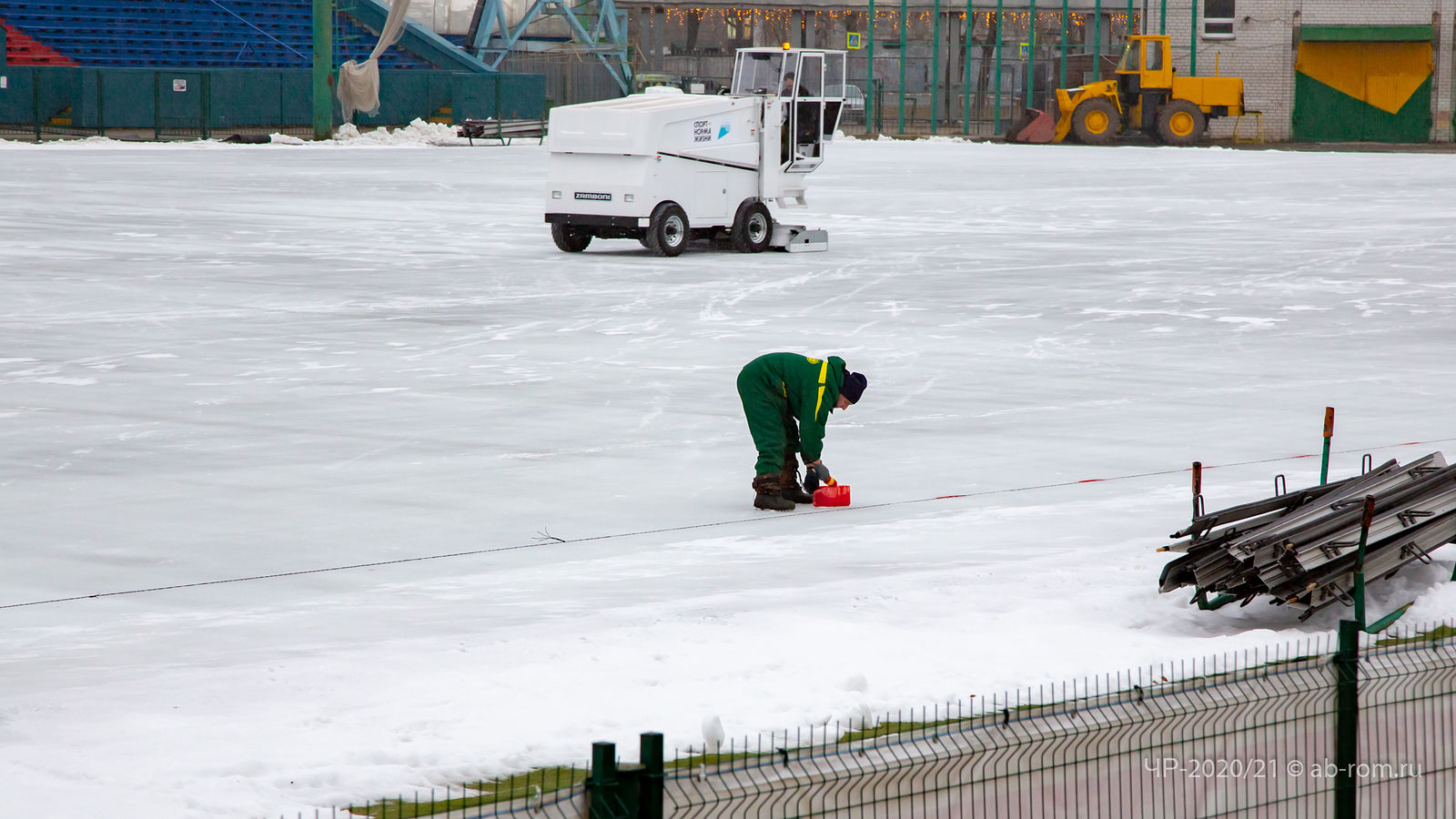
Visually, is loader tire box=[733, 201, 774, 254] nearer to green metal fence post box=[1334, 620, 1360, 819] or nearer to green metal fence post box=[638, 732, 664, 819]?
green metal fence post box=[1334, 620, 1360, 819]

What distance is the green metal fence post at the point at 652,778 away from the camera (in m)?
3.22

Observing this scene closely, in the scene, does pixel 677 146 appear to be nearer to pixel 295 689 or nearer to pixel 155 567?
pixel 155 567

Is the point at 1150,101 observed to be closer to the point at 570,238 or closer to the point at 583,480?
the point at 570,238

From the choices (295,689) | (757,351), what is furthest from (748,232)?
(295,689)

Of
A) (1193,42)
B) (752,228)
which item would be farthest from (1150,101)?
(752,228)

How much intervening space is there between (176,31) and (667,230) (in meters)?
35.2

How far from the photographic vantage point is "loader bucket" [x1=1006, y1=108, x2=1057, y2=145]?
171 ft

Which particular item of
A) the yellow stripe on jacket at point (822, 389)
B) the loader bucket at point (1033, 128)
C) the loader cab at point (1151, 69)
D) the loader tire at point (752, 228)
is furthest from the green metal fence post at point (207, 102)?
the yellow stripe on jacket at point (822, 389)

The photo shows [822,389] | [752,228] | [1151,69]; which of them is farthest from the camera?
[1151,69]

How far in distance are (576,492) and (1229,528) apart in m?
3.32

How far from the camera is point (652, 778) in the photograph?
10.7 feet

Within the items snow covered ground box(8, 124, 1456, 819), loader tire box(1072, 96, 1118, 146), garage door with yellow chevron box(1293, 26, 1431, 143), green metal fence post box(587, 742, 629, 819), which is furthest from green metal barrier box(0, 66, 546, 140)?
green metal fence post box(587, 742, 629, 819)

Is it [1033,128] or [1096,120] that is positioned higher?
[1096,120]

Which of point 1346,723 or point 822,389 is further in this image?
point 822,389
